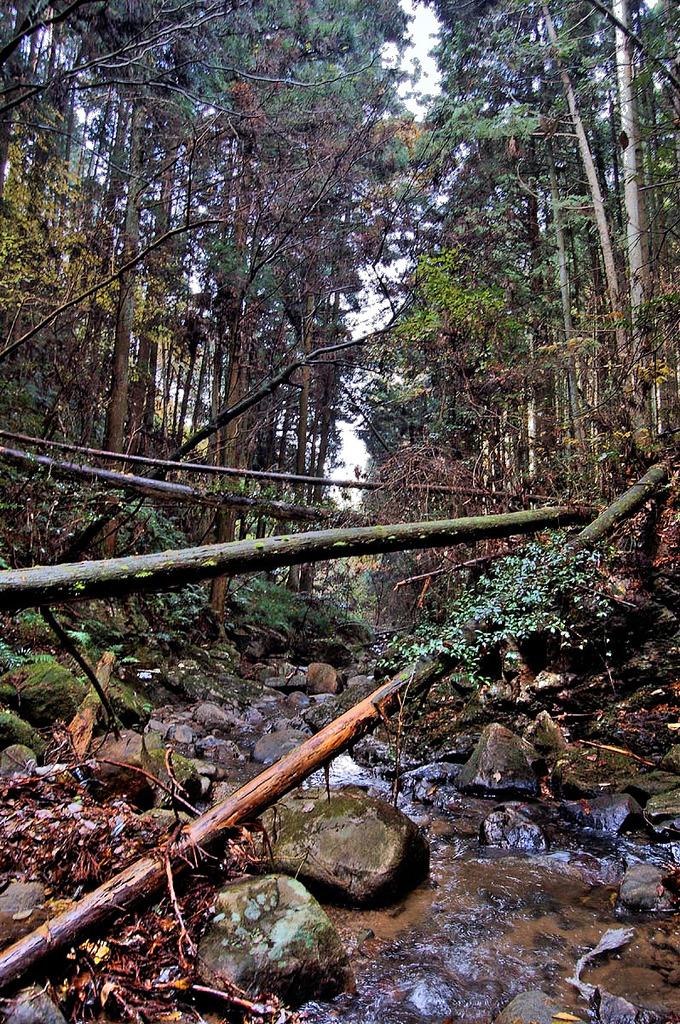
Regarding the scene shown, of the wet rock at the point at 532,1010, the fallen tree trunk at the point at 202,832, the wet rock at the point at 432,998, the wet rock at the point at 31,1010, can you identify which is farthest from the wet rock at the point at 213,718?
the wet rock at the point at 532,1010

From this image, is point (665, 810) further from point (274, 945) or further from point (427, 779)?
point (274, 945)

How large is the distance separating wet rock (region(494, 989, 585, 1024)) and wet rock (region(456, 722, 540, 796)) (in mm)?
3192

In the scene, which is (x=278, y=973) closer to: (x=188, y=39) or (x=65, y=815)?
(x=65, y=815)

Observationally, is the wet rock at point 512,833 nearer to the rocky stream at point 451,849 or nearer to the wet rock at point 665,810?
the rocky stream at point 451,849

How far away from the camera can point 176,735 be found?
771cm

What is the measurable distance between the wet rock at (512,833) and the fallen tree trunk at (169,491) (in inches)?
131

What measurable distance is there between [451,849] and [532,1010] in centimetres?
220

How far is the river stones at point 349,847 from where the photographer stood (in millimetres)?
4020

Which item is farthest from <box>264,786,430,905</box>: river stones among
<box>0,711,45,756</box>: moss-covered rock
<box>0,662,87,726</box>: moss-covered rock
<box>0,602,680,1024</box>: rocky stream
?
<box>0,662,87,726</box>: moss-covered rock

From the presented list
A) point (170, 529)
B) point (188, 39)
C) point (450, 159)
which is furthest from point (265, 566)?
point (450, 159)

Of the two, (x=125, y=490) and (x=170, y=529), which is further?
(x=170, y=529)

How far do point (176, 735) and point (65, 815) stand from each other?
13.1ft

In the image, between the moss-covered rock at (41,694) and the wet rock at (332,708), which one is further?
the wet rock at (332,708)

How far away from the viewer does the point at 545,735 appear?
6.81m
